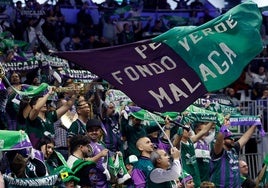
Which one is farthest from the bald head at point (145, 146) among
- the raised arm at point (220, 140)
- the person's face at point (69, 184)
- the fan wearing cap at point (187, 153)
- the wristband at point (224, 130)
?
the wristband at point (224, 130)

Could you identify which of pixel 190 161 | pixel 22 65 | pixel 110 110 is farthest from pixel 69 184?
pixel 22 65

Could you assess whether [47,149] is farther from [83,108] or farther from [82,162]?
[83,108]

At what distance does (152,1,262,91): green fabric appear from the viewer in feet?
39.9

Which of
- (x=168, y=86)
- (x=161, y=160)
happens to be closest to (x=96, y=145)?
(x=161, y=160)

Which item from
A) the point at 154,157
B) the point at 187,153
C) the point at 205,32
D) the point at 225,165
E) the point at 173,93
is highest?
the point at 205,32

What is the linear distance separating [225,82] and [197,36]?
592mm

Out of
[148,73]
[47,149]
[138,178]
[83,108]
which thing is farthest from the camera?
[83,108]

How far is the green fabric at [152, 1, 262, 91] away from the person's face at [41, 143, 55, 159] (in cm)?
167

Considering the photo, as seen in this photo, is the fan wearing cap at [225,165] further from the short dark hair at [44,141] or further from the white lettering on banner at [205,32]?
the white lettering on banner at [205,32]

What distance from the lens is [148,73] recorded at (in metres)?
12.0

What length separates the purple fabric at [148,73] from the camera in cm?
1167

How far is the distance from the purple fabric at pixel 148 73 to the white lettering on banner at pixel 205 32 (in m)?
0.16

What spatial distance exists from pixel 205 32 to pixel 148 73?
0.81 meters

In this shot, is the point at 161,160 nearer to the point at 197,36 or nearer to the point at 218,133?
the point at 197,36
